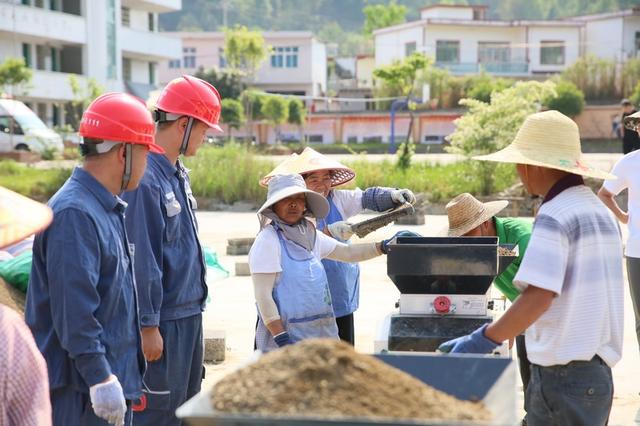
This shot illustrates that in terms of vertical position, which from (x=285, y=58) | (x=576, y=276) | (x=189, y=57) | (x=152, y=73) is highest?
(x=189, y=57)

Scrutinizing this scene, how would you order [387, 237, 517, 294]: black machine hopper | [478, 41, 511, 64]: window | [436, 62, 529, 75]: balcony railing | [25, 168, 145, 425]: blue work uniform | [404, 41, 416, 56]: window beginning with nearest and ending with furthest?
[25, 168, 145, 425]: blue work uniform → [387, 237, 517, 294]: black machine hopper → [436, 62, 529, 75]: balcony railing → [404, 41, 416, 56]: window → [478, 41, 511, 64]: window

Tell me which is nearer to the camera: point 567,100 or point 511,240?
point 511,240

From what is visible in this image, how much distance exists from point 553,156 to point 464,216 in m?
A: 1.47

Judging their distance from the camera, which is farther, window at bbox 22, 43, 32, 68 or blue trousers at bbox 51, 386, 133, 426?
window at bbox 22, 43, 32, 68

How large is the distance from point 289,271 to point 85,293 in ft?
4.58

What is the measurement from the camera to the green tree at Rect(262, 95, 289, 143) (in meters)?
49.2

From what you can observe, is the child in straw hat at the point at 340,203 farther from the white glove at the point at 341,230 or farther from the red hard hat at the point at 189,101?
the red hard hat at the point at 189,101

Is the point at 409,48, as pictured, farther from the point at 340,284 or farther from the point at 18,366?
the point at 18,366

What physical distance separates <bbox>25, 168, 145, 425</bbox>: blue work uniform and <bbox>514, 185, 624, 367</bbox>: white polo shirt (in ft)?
4.98

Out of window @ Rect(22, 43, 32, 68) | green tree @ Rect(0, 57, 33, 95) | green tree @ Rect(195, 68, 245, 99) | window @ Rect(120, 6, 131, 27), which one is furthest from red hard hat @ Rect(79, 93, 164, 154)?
green tree @ Rect(195, 68, 245, 99)

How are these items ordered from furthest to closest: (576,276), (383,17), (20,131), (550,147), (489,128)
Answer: (383,17) < (20,131) < (489,128) < (550,147) < (576,276)

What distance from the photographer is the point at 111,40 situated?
163 ft

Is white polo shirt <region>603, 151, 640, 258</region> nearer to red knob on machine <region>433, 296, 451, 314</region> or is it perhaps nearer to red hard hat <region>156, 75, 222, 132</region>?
red knob on machine <region>433, 296, 451, 314</region>

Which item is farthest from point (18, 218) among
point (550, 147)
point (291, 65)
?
point (291, 65)
